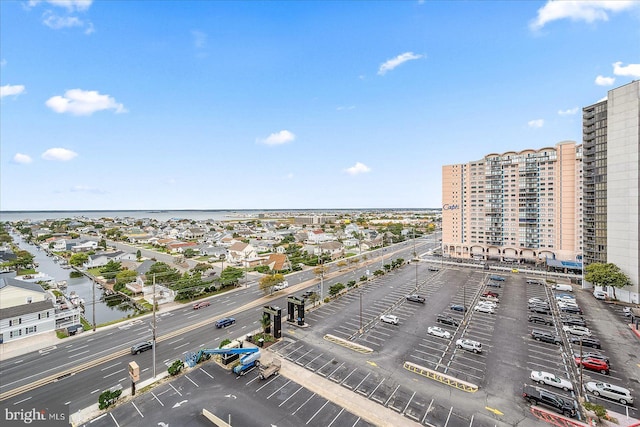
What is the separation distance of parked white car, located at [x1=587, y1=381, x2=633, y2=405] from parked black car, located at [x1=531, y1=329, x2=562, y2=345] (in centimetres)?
941

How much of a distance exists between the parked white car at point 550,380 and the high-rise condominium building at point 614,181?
130 feet

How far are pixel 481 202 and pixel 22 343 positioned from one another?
345 feet

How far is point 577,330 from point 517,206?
2123 inches

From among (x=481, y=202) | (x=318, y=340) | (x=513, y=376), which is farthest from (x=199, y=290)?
(x=481, y=202)

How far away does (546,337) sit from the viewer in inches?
1416

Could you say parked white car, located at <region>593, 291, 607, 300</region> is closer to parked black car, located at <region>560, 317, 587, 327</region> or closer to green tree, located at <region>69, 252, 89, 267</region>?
parked black car, located at <region>560, 317, 587, 327</region>

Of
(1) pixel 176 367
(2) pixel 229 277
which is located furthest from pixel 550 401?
(2) pixel 229 277

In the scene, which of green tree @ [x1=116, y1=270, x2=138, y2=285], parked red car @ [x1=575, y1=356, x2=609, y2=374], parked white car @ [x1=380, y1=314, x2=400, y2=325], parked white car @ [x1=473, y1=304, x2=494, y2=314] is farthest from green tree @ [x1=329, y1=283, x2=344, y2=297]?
green tree @ [x1=116, y1=270, x2=138, y2=285]

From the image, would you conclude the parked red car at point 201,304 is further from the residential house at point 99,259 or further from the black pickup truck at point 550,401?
the residential house at point 99,259

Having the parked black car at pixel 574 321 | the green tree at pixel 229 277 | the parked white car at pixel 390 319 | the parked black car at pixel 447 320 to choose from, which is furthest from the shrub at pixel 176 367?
the parked black car at pixel 574 321

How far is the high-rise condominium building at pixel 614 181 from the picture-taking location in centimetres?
5059

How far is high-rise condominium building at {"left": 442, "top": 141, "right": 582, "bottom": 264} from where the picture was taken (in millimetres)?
75875

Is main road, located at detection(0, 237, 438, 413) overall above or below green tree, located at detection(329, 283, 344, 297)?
below

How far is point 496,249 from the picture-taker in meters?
88.0
